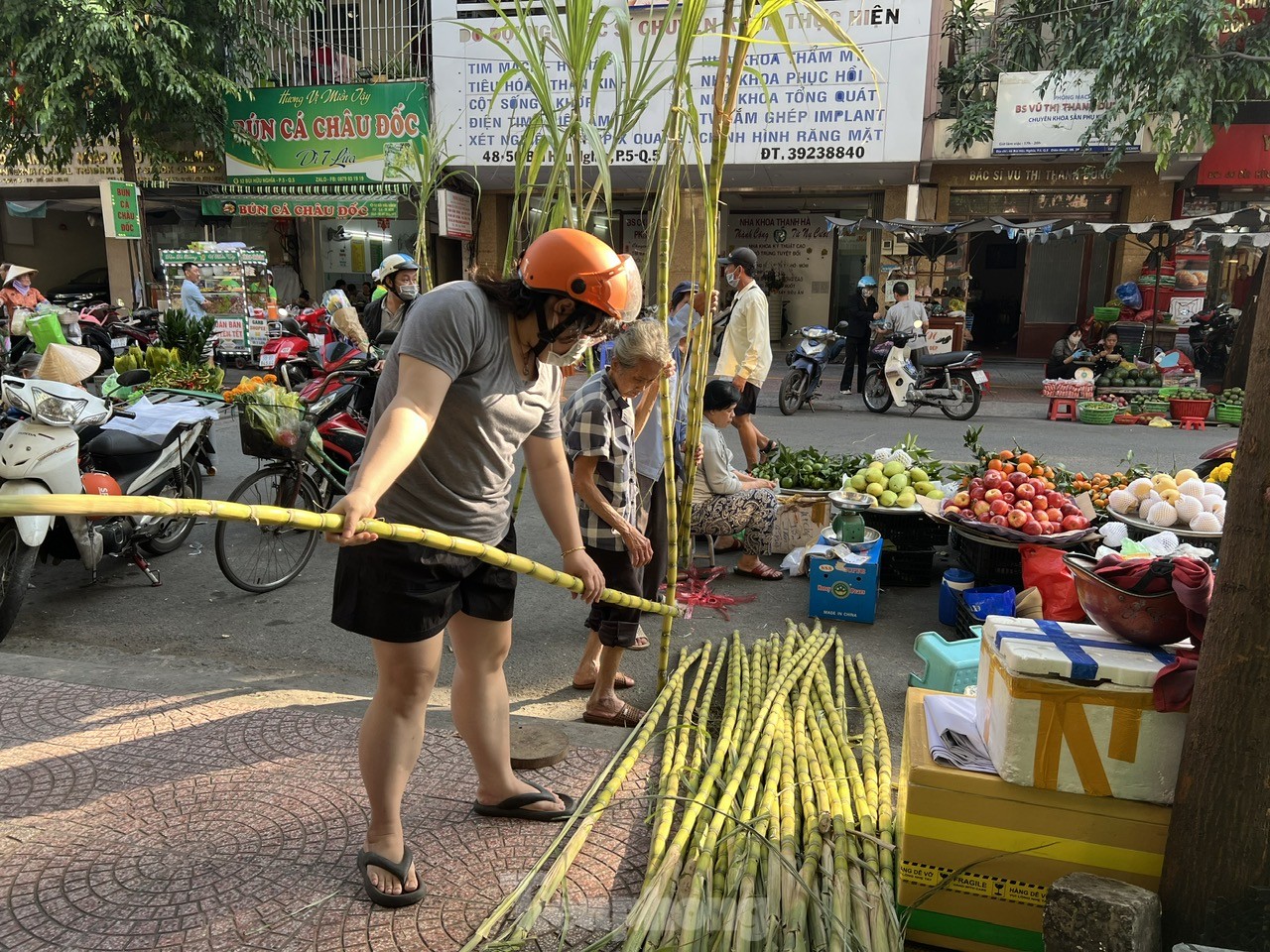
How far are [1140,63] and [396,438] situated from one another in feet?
44.5

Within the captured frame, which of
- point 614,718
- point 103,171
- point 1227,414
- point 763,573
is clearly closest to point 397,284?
point 763,573

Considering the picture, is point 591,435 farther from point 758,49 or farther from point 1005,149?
point 1005,149

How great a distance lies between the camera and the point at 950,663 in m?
3.38

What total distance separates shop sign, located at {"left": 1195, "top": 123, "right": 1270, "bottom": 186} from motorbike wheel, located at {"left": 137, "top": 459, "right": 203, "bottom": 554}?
15274 mm

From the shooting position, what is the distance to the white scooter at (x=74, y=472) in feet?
13.8

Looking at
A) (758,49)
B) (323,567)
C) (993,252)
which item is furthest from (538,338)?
(993,252)

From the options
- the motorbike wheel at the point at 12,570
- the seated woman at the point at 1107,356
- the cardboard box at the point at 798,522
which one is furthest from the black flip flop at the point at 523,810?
the seated woman at the point at 1107,356

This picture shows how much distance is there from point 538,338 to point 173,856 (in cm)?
174

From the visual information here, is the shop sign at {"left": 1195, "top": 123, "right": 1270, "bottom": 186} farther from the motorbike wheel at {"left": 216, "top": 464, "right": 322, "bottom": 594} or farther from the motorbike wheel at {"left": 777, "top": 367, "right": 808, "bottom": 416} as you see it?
the motorbike wheel at {"left": 216, "top": 464, "right": 322, "bottom": 594}

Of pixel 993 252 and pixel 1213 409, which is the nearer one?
pixel 1213 409

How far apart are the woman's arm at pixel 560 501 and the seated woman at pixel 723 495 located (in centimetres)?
242

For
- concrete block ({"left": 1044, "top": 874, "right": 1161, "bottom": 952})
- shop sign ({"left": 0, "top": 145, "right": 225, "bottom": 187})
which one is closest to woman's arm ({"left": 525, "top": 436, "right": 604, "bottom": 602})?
concrete block ({"left": 1044, "top": 874, "right": 1161, "bottom": 952})

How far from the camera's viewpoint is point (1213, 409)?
37.1 ft

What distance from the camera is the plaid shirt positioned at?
3.34 metres
